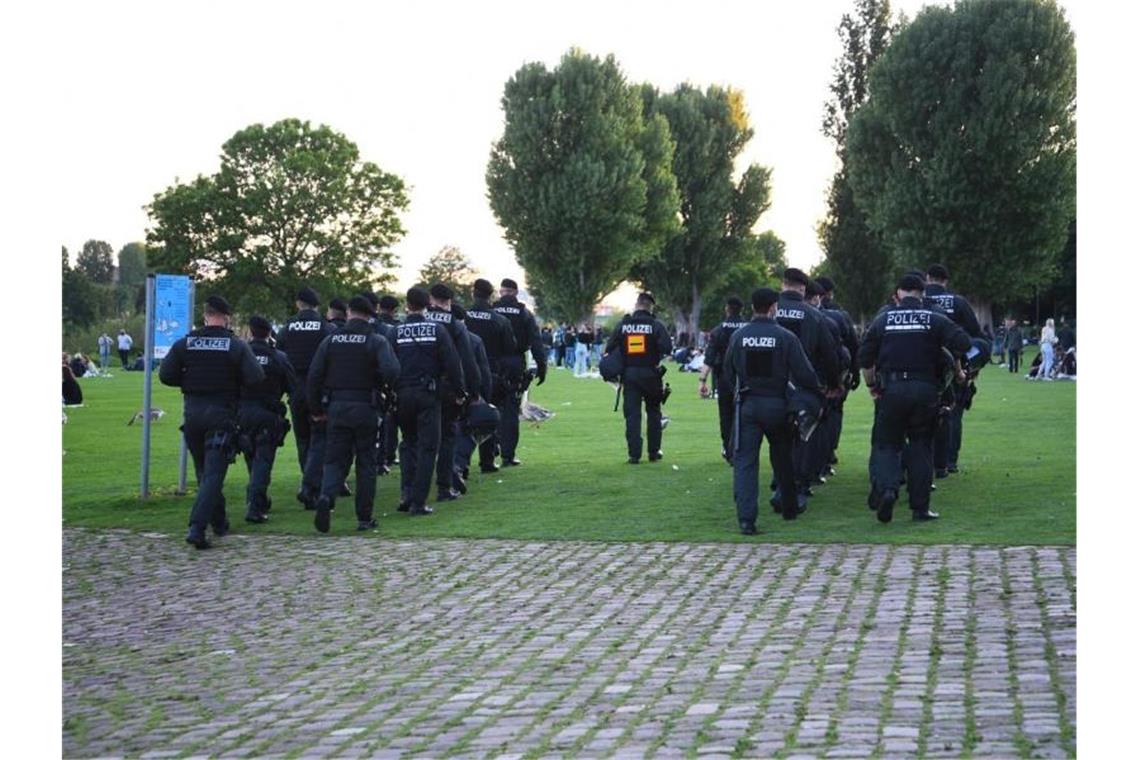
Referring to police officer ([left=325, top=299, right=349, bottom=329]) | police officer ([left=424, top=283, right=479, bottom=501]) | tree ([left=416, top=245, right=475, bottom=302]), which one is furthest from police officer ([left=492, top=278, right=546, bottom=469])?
tree ([left=416, top=245, right=475, bottom=302])

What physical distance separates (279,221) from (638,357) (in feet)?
186

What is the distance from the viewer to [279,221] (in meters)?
72.8

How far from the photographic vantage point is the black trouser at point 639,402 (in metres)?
18.2

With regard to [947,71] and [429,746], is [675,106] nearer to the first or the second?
[947,71]

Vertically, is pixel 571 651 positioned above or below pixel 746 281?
below

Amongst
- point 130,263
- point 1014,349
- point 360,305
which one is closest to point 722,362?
point 360,305

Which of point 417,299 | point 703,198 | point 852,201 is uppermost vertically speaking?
point 703,198

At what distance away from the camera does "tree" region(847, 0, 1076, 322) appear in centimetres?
5256

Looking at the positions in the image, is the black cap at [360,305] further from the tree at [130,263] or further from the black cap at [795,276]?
the tree at [130,263]

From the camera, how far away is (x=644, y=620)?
30.2 ft

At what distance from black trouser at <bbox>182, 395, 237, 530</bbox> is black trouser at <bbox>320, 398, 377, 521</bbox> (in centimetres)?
90

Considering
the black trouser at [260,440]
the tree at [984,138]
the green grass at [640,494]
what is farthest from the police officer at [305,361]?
the tree at [984,138]

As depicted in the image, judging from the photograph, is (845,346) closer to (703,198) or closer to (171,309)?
(171,309)

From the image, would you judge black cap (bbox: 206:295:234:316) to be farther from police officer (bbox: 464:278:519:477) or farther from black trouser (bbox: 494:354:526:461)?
black trouser (bbox: 494:354:526:461)
